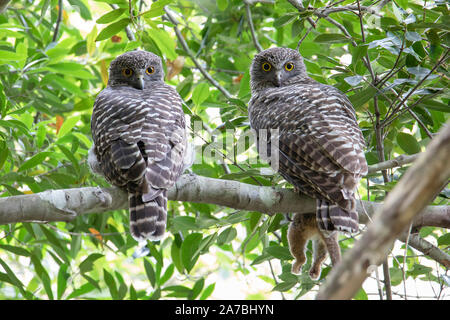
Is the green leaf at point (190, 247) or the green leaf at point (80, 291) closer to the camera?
the green leaf at point (190, 247)

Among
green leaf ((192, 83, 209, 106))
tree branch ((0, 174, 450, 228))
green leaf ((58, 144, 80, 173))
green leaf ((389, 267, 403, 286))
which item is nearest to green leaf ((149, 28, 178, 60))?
green leaf ((192, 83, 209, 106))

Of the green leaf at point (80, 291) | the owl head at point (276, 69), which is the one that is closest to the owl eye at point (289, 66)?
the owl head at point (276, 69)

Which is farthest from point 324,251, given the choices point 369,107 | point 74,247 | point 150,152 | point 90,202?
point 74,247

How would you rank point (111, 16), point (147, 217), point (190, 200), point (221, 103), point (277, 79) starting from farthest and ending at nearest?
point (277, 79)
point (221, 103)
point (111, 16)
point (190, 200)
point (147, 217)

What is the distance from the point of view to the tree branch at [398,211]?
887mm

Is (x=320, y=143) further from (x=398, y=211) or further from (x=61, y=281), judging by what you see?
(x=61, y=281)

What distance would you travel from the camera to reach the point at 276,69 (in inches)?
173

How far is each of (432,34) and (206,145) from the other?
5.25ft

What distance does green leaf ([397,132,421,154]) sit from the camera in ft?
11.6

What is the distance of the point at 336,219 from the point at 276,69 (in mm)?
1885

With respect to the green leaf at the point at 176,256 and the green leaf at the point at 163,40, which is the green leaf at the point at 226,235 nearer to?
the green leaf at the point at 176,256

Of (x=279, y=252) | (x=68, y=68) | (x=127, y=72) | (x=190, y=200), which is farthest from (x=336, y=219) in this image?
(x=68, y=68)

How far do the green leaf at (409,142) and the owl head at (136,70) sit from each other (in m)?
1.90

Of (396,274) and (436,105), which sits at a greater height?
(436,105)
